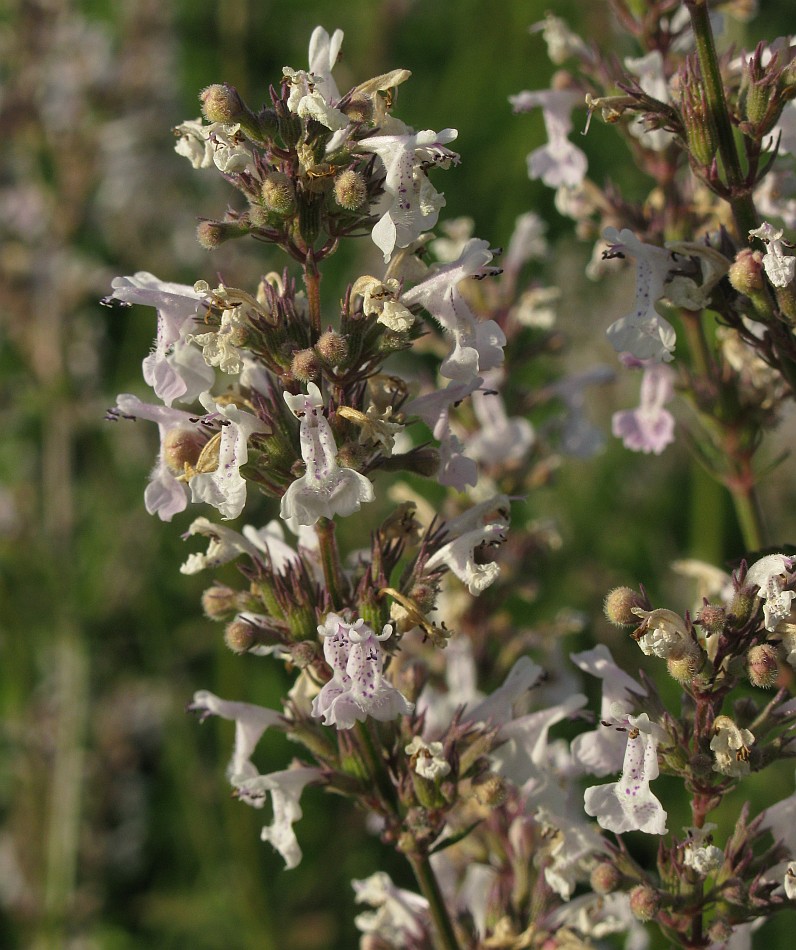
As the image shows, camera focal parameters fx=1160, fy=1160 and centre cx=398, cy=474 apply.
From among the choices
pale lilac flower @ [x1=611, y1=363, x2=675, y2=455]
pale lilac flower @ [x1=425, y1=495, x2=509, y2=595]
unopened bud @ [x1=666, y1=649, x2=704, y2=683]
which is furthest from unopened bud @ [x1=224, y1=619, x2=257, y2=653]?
pale lilac flower @ [x1=611, y1=363, x2=675, y2=455]

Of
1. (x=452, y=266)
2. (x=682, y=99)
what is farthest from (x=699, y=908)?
(x=682, y=99)

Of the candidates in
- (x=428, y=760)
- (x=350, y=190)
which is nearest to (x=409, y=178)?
(x=350, y=190)

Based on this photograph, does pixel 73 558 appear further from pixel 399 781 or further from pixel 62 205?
pixel 399 781

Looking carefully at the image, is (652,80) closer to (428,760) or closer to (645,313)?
(645,313)

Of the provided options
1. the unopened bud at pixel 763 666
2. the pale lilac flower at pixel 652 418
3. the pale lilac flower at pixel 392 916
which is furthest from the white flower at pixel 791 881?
the pale lilac flower at pixel 652 418

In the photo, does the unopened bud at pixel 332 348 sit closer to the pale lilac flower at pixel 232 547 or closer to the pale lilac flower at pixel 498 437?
the pale lilac flower at pixel 232 547
